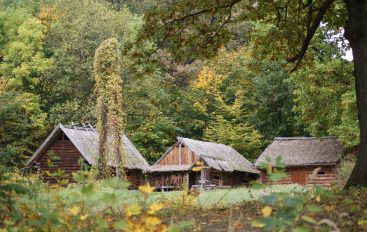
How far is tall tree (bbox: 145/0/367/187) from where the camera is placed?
12.0 meters

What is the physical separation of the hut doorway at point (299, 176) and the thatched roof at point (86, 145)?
11.6 meters

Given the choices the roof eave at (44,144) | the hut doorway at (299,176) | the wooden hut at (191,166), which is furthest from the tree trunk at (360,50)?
the hut doorway at (299,176)

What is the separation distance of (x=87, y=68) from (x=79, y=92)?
7.24 feet

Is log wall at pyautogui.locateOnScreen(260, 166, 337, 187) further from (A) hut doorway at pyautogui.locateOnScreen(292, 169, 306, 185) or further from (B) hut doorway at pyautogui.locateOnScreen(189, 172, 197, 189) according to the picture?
(B) hut doorway at pyautogui.locateOnScreen(189, 172, 197, 189)

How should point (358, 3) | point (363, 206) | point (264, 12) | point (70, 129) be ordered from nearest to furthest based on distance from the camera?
point (363, 206)
point (358, 3)
point (264, 12)
point (70, 129)

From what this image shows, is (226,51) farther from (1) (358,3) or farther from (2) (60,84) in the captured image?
(1) (358,3)

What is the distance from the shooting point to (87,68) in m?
46.3

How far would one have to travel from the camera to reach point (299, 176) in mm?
44125

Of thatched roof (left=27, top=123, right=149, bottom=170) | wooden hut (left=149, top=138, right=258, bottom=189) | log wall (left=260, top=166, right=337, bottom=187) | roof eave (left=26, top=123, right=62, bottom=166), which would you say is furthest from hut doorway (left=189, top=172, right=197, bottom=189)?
roof eave (left=26, top=123, right=62, bottom=166)

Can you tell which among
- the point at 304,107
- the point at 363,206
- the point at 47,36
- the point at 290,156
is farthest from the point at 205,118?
the point at 363,206

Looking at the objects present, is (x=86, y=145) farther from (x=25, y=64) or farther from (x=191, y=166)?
(x=25, y=64)

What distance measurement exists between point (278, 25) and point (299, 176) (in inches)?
1217

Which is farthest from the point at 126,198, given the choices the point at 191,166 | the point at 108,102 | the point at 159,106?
the point at 159,106

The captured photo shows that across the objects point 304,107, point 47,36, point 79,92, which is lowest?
point 304,107
